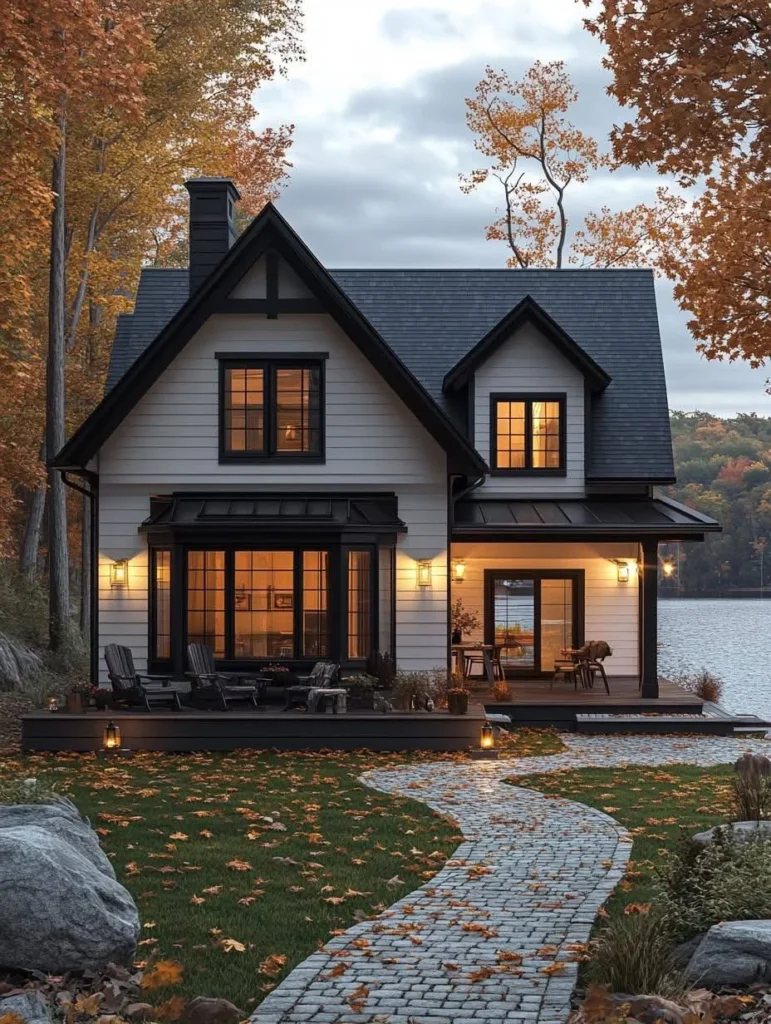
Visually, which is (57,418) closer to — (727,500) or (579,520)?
(579,520)

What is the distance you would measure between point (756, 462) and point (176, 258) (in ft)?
172

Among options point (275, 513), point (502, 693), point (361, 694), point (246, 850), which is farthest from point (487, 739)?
point (246, 850)

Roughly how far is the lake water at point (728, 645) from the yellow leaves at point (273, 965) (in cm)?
2040

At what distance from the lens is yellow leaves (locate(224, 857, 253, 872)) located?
9.51 meters

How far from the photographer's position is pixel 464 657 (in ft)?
79.0

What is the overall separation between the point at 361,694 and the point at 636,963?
486 inches

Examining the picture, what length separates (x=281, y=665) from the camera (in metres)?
19.8

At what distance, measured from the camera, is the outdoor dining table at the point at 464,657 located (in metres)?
23.1

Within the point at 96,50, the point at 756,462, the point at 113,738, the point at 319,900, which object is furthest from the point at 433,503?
the point at 756,462

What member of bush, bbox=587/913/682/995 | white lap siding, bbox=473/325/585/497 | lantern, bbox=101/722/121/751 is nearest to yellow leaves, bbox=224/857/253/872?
bush, bbox=587/913/682/995

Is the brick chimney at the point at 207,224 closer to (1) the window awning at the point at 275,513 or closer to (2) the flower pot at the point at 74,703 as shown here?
(1) the window awning at the point at 275,513

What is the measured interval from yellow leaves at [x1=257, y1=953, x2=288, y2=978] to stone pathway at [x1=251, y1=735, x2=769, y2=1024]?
0.12m

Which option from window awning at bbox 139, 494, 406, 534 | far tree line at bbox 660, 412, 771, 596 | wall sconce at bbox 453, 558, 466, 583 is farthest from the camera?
far tree line at bbox 660, 412, 771, 596

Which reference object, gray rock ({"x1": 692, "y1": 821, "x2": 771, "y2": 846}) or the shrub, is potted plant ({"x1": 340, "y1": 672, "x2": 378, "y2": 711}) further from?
gray rock ({"x1": 692, "y1": 821, "x2": 771, "y2": 846})
